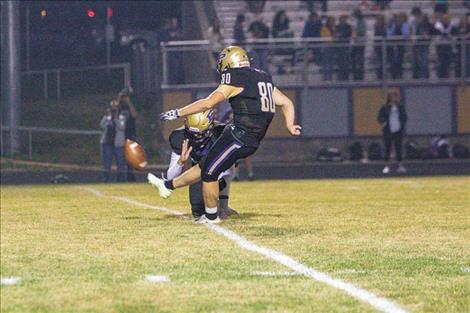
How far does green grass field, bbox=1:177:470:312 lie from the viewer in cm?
805

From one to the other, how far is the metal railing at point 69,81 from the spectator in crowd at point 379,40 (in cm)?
872

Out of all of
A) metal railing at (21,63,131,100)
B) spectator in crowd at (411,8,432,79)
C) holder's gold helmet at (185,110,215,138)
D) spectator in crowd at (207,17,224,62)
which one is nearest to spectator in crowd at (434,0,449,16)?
spectator in crowd at (411,8,432,79)

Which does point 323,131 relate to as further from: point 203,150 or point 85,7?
point 203,150

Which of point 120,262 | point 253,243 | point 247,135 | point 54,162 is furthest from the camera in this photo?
point 54,162

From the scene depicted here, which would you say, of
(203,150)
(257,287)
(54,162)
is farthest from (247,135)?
(54,162)

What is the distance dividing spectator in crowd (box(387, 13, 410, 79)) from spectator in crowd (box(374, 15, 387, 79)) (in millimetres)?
168

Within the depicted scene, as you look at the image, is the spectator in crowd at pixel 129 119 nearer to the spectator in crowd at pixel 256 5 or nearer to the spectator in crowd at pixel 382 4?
the spectator in crowd at pixel 256 5

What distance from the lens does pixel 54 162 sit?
105 feet

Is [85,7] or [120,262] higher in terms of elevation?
[85,7]

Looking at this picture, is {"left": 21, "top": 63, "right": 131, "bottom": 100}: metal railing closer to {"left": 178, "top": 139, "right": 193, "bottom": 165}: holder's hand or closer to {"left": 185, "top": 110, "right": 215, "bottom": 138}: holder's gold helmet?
{"left": 178, "top": 139, "right": 193, "bottom": 165}: holder's hand

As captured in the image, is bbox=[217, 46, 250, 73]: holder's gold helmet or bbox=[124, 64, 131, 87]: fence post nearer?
bbox=[217, 46, 250, 73]: holder's gold helmet

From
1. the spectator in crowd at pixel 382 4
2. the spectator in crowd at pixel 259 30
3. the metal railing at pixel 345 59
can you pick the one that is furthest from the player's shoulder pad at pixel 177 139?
the spectator in crowd at pixel 382 4

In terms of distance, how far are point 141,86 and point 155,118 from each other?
972 millimetres

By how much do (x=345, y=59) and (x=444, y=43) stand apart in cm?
239
